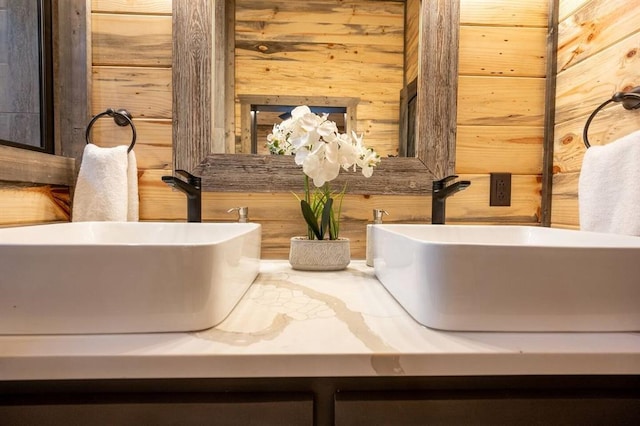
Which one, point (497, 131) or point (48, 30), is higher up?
point (48, 30)

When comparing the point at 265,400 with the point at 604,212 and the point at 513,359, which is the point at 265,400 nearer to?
the point at 513,359

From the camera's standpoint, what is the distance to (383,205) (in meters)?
1.10

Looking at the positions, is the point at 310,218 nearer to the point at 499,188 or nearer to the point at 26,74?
the point at 499,188

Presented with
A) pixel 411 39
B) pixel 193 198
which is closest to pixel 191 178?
pixel 193 198

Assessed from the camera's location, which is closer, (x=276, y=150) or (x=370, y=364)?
(x=370, y=364)

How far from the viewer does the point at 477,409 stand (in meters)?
0.48

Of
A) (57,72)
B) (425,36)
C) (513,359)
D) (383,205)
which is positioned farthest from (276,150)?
(513,359)

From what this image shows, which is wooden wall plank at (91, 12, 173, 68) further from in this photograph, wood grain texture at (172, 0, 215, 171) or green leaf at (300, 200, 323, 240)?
green leaf at (300, 200, 323, 240)

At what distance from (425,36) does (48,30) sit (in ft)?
3.66

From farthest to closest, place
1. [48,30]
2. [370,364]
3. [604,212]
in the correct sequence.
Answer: [48,30]
[604,212]
[370,364]

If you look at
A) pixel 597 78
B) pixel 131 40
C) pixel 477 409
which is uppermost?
pixel 131 40

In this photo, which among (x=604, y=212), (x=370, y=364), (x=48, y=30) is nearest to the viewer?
(x=370, y=364)

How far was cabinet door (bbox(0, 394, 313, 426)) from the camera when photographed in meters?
0.46

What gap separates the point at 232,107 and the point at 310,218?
443mm
